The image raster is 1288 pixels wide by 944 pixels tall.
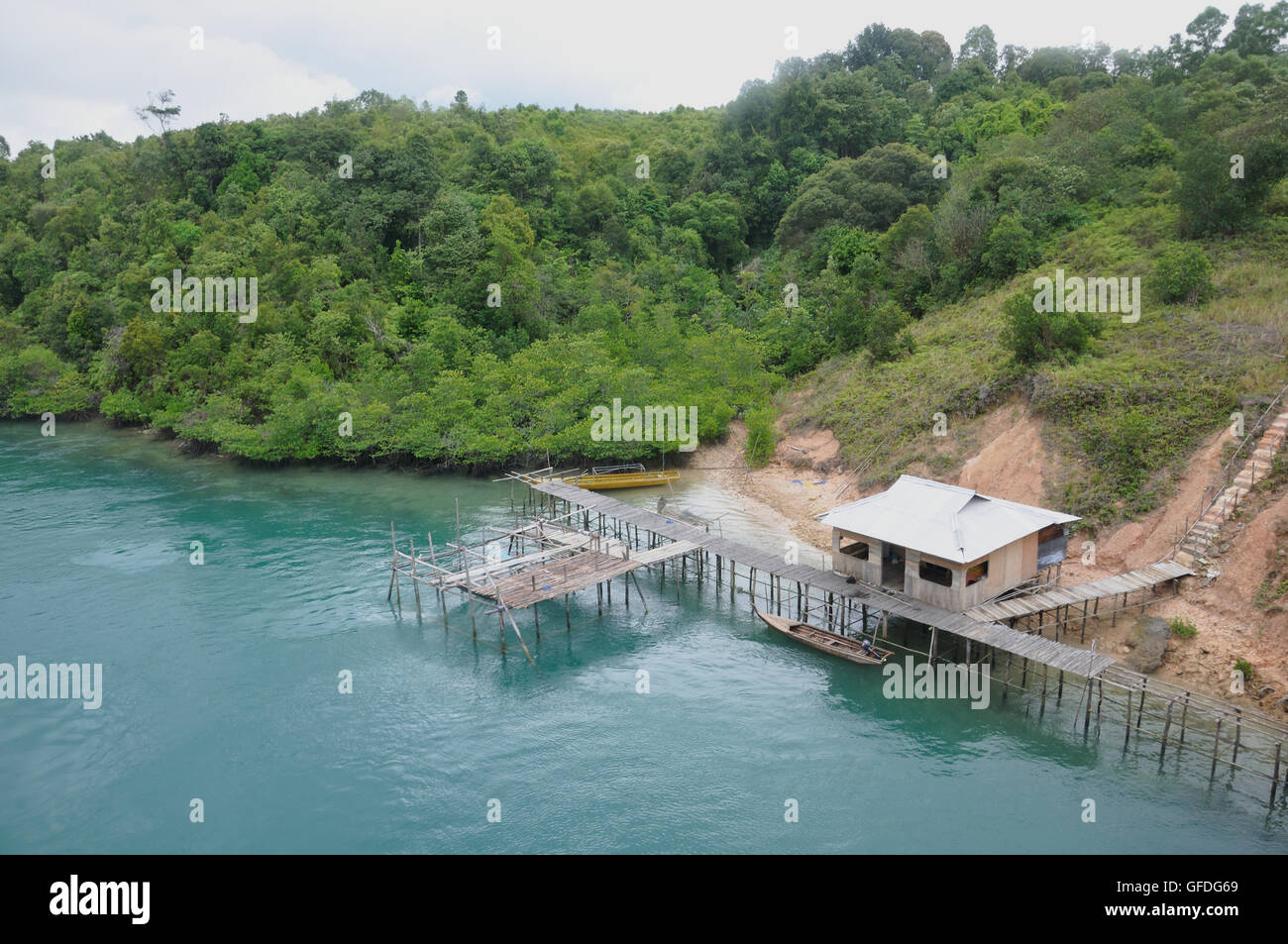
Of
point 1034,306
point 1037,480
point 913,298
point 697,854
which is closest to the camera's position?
point 697,854

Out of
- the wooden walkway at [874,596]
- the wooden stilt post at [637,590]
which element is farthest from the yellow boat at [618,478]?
the wooden stilt post at [637,590]

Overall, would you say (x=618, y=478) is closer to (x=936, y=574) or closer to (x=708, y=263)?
(x=936, y=574)

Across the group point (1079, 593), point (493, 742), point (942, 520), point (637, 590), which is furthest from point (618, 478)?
point (1079, 593)

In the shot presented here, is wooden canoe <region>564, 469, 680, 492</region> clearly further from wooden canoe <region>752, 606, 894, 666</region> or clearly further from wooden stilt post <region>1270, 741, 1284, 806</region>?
wooden stilt post <region>1270, 741, 1284, 806</region>

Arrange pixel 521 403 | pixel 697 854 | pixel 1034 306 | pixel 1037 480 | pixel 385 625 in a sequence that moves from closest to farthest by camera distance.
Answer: pixel 697 854 → pixel 385 625 → pixel 1037 480 → pixel 1034 306 → pixel 521 403

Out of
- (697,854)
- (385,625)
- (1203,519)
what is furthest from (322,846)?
(1203,519)

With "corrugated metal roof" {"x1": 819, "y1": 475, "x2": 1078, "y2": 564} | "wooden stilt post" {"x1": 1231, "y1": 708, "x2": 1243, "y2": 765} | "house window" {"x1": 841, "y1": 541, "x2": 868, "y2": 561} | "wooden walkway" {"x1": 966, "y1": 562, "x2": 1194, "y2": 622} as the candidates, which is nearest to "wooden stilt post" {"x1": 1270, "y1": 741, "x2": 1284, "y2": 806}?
"wooden stilt post" {"x1": 1231, "y1": 708, "x2": 1243, "y2": 765}

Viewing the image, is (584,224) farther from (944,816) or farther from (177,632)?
(944,816)
